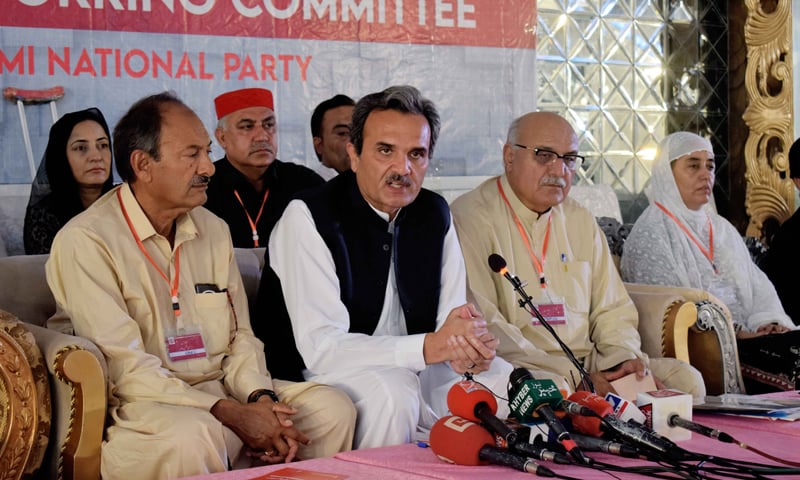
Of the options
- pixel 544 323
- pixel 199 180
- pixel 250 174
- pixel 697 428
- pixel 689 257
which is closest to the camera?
pixel 697 428

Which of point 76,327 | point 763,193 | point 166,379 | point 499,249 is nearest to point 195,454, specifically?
point 166,379

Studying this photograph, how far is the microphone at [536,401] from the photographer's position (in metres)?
2.10

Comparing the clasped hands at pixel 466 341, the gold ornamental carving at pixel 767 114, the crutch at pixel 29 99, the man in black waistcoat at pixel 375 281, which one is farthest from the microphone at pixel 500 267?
the gold ornamental carving at pixel 767 114

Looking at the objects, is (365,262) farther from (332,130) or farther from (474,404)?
(332,130)

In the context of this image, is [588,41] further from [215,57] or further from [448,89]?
[215,57]

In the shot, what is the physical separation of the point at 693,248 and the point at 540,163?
1329mm

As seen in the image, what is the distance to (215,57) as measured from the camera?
520 centimetres

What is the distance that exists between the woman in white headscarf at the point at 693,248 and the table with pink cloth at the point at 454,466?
6.85ft

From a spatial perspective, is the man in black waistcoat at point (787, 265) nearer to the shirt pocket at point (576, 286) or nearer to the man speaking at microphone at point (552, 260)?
the man speaking at microphone at point (552, 260)

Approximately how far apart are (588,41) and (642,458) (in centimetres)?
473

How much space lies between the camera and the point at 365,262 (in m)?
3.19

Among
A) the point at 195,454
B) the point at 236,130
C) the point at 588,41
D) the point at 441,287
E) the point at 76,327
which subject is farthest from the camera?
the point at 588,41

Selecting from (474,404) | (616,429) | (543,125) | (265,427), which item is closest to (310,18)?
(543,125)

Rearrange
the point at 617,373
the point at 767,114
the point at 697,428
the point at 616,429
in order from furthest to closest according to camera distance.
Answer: the point at 767,114 → the point at 617,373 → the point at 697,428 → the point at 616,429
